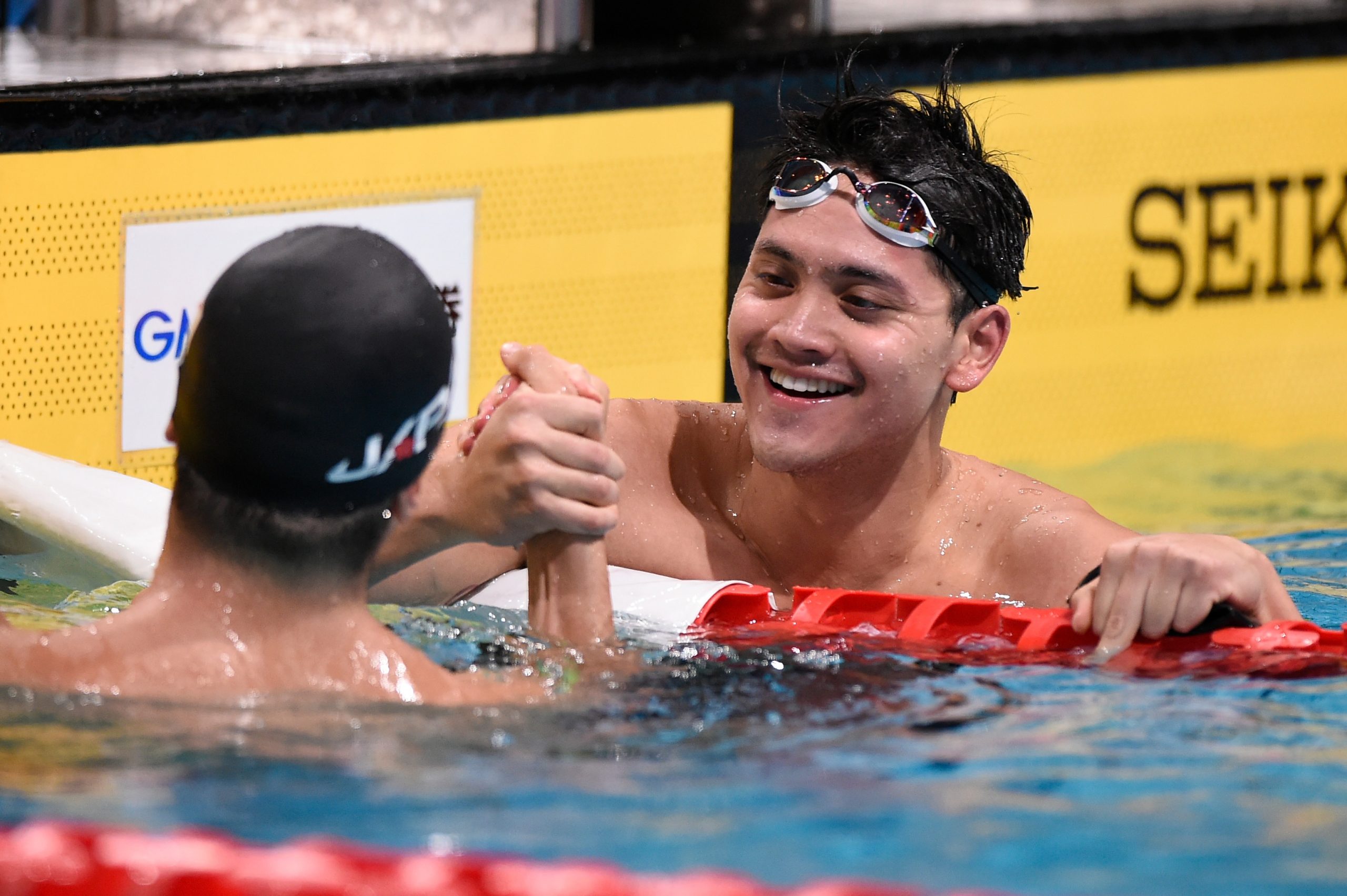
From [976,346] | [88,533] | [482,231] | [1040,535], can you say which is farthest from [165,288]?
[1040,535]

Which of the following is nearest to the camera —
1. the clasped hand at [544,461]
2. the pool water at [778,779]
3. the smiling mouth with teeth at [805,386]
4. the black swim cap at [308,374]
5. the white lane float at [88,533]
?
the pool water at [778,779]

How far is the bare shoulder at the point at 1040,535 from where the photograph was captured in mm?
3012

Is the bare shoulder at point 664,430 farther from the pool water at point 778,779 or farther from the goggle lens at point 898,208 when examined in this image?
the pool water at point 778,779

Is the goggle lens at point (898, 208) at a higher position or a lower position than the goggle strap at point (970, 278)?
higher

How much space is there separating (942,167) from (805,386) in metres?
0.48

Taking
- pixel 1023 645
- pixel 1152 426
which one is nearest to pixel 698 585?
pixel 1023 645

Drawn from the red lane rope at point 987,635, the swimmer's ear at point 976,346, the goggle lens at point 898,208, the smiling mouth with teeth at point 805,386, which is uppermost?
the goggle lens at point 898,208

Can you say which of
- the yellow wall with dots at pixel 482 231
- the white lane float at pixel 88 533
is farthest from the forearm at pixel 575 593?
the yellow wall with dots at pixel 482 231

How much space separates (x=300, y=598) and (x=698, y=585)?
3.22 ft

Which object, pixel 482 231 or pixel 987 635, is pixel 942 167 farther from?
pixel 482 231

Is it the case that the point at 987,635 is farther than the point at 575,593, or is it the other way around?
the point at 987,635

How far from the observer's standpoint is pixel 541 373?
2.41m

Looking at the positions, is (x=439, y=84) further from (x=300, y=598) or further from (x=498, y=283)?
(x=300, y=598)

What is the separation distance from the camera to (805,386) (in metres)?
3.00
